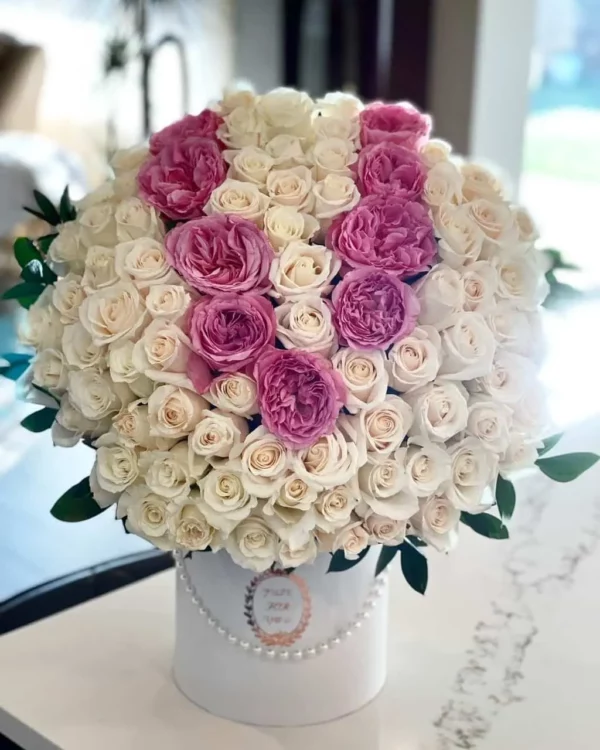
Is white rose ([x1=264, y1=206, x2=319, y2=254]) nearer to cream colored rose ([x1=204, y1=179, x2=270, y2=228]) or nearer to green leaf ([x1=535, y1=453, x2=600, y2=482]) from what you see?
cream colored rose ([x1=204, y1=179, x2=270, y2=228])

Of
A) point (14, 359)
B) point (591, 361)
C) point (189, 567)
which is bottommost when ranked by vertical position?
point (591, 361)

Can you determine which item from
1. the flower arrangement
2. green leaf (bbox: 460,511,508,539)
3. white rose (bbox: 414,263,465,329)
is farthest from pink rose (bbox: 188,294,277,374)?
green leaf (bbox: 460,511,508,539)

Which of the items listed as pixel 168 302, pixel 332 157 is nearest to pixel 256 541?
pixel 168 302

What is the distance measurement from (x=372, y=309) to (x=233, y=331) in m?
0.09

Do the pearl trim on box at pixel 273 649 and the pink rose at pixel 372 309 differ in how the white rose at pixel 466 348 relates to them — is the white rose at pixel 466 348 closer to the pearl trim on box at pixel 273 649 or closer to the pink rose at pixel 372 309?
the pink rose at pixel 372 309

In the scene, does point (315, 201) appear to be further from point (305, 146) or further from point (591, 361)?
point (591, 361)

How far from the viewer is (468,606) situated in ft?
2.80

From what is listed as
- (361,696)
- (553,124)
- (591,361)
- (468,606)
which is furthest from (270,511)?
(553,124)

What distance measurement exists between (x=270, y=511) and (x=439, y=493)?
118 millimetres

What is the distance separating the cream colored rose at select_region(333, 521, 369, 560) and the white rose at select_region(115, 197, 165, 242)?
237 mm

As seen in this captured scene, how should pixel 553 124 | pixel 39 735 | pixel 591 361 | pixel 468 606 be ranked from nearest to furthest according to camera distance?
pixel 39 735 < pixel 468 606 < pixel 591 361 < pixel 553 124

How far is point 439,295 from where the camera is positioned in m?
0.60

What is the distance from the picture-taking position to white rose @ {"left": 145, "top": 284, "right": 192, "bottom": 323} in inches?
23.3

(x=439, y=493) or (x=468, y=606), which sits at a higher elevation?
(x=439, y=493)
